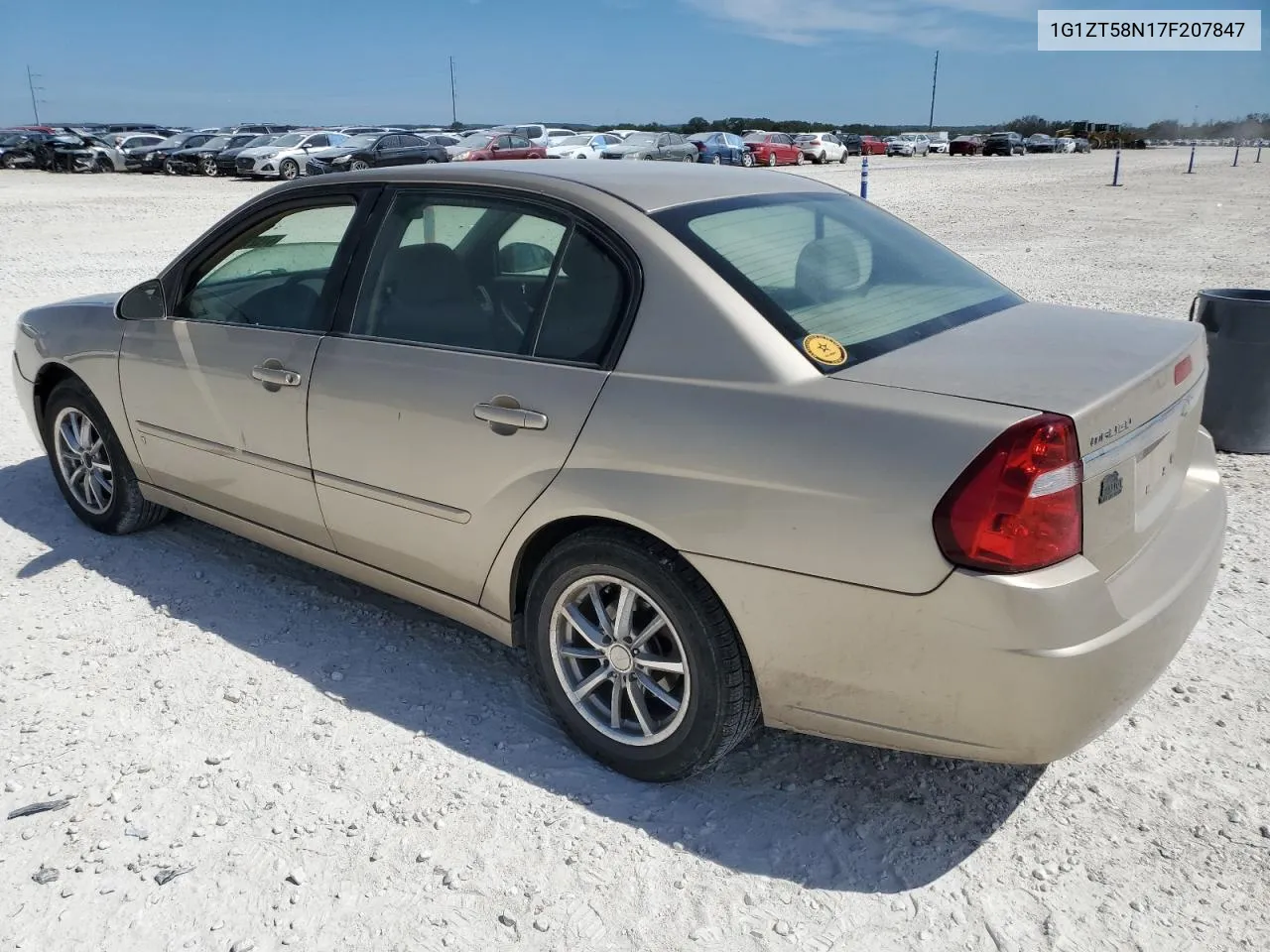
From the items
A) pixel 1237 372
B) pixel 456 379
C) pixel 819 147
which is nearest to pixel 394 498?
pixel 456 379

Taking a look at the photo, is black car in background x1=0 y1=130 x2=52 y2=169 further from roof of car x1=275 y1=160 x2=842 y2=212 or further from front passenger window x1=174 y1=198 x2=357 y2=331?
roof of car x1=275 y1=160 x2=842 y2=212

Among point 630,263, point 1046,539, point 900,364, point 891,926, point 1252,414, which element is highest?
point 630,263

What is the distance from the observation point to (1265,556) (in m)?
4.34

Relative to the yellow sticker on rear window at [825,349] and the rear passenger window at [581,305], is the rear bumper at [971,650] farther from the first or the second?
the rear passenger window at [581,305]

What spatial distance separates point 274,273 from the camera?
4094 mm

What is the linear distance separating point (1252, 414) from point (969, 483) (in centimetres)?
427

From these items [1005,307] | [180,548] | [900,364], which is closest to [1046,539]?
[900,364]

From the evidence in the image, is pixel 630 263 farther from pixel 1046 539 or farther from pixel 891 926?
pixel 891 926

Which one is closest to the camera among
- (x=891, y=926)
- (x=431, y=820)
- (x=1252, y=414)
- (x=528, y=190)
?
(x=891, y=926)

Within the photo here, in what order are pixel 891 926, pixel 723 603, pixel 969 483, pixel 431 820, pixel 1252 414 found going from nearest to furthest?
pixel 969 483
pixel 891 926
pixel 723 603
pixel 431 820
pixel 1252 414

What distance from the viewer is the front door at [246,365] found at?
356 centimetres

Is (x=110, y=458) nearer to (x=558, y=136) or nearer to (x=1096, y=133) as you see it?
(x=558, y=136)

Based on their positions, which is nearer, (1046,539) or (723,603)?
(1046,539)

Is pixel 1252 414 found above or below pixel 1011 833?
above
